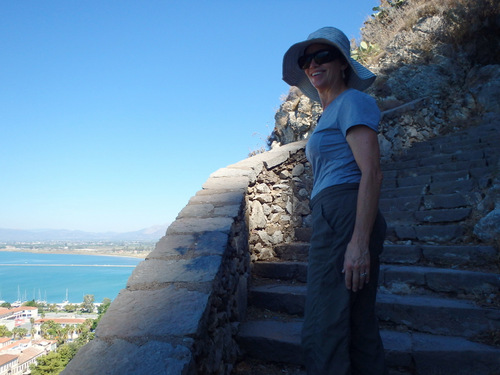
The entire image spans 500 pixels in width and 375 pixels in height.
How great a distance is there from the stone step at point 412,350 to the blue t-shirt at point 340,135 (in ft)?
4.10

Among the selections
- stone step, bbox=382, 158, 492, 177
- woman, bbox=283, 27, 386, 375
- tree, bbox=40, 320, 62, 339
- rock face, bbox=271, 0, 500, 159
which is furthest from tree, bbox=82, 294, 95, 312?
woman, bbox=283, 27, 386, 375

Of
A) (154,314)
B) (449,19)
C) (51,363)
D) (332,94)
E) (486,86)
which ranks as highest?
(449,19)

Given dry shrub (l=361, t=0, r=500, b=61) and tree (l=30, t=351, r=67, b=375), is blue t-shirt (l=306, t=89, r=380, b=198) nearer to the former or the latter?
tree (l=30, t=351, r=67, b=375)

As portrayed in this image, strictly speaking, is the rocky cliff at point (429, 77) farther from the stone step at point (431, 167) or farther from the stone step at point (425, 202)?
the stone step at point (425, 202)

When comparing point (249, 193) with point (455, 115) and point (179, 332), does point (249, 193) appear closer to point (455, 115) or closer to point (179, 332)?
point (179, 332)

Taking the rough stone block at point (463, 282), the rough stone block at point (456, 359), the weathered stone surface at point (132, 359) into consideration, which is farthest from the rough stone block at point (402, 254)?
the weathered stone surface at point (132, 359)

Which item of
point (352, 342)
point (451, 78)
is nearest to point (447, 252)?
point (352, 342)

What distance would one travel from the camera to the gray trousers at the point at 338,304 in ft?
3.84

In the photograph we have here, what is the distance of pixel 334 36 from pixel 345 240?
81cm

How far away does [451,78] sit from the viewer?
8.62m

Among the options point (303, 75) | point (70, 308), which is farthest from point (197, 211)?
point (70, 308)

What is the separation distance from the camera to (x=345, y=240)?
1182 millimetres

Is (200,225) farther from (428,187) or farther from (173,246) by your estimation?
(428,187)

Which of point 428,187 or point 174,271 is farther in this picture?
point 428,187
